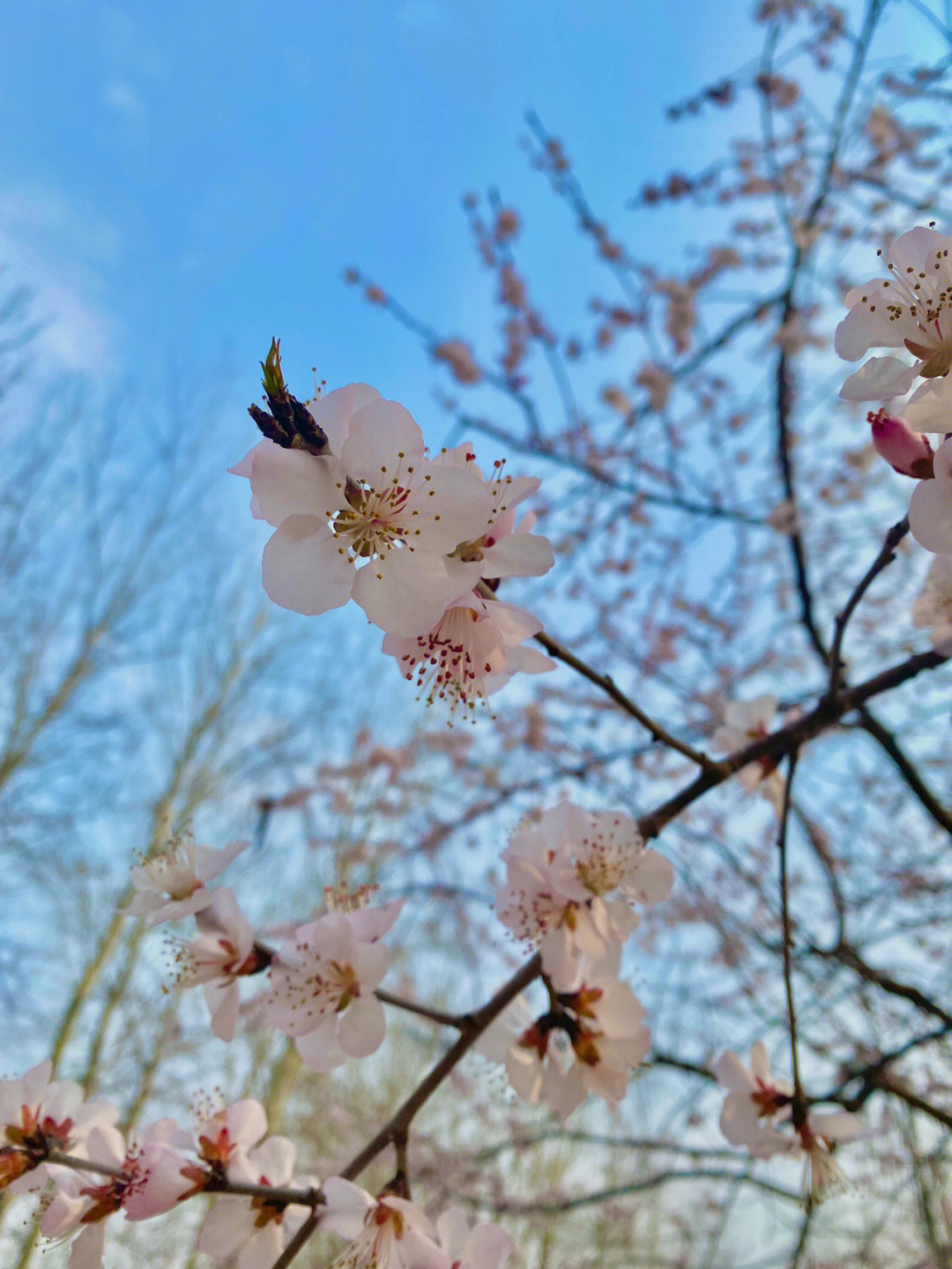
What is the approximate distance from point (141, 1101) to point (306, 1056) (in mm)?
7160

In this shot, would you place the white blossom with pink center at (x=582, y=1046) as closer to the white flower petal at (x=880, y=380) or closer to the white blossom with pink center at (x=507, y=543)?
the white blossom with pink center at (x=507, y=543)

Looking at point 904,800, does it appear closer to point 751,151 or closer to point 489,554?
point 751,151

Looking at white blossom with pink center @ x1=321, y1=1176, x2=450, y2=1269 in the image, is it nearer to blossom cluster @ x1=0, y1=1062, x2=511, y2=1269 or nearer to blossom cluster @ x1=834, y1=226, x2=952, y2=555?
blossom cluster @ x1=0, y1=1062, x2=511, y2=1269

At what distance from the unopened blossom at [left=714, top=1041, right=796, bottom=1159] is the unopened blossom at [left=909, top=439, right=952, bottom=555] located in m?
1.05

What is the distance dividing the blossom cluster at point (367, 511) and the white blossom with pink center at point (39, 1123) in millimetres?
931

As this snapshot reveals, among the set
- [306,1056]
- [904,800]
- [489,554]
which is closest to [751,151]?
[904,800]

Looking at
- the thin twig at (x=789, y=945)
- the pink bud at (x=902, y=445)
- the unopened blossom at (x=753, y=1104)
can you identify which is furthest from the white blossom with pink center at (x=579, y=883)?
the pink bud at (x=902, y=445)

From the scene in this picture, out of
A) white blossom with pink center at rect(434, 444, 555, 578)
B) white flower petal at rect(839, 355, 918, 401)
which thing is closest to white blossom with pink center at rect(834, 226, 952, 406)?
white flower petal at rect(839, 355, 918, 401)

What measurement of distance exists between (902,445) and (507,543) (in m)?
0.41

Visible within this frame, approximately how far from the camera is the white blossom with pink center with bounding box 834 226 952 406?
0.77 metres

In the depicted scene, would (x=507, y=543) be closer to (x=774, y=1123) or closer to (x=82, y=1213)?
(x=82, y=1213)

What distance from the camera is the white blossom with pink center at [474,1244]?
981 mm

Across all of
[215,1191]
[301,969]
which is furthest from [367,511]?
[215,1191]

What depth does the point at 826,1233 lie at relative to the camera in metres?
3.40
